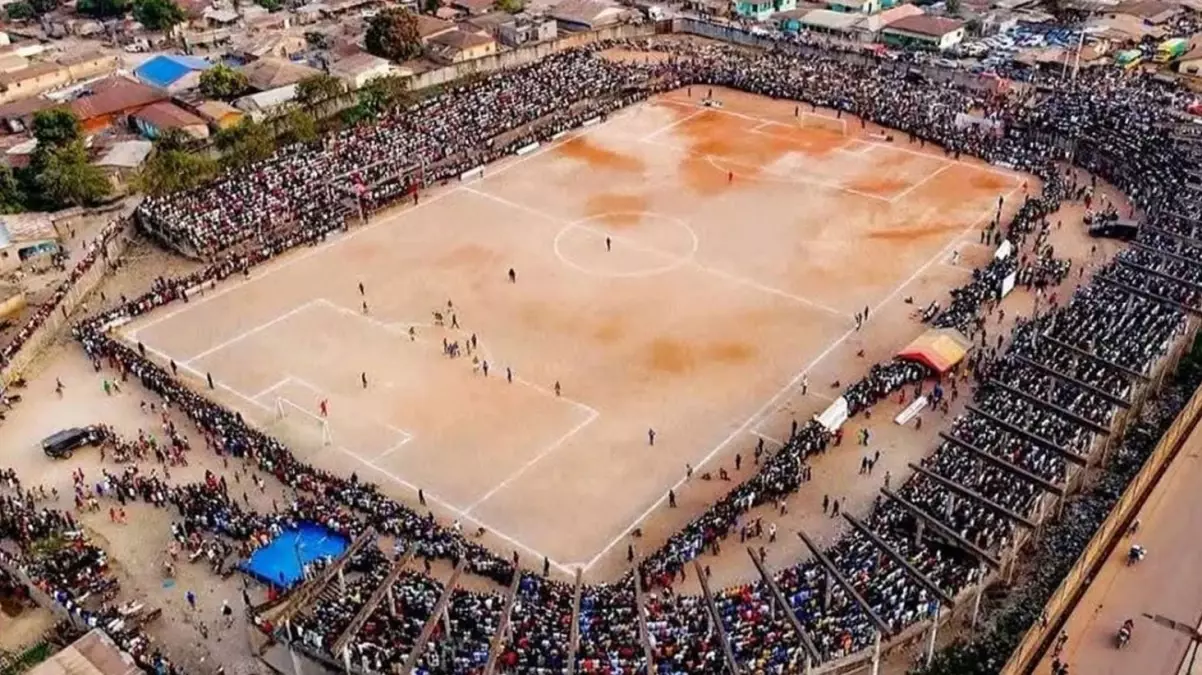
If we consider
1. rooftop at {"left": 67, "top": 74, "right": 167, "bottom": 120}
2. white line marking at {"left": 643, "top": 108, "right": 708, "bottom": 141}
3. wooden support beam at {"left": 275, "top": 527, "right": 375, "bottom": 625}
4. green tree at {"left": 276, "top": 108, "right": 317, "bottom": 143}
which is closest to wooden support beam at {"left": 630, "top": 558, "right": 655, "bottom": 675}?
wooden support beam at {"left": 275, "top": 527, "right": 375, "bottom": 625}

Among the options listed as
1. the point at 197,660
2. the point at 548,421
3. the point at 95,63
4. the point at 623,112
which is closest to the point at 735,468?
the point at 548,421

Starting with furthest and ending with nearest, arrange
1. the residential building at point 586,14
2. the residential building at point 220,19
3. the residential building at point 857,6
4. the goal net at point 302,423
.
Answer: the residential building at point 220,19 → the residential building at point 586,14 → the residential building at point 857,6 → the goal net at point 302,423

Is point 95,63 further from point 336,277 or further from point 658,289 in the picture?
point 658,289

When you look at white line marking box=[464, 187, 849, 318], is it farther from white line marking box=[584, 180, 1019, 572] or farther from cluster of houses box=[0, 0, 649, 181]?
cluster of houses box=[0, 0, 649, 181]

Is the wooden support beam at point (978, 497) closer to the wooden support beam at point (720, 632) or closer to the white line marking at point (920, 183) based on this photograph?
the wooden support beam at point (720, 632)

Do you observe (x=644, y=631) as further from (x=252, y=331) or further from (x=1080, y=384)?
(x=252, y=331)

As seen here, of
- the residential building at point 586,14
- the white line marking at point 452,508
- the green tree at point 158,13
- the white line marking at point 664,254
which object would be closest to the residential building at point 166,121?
the white line marking at point 664,254

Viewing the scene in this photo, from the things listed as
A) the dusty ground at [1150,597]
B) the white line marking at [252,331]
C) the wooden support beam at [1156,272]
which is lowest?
the white line marking at [252,331]
